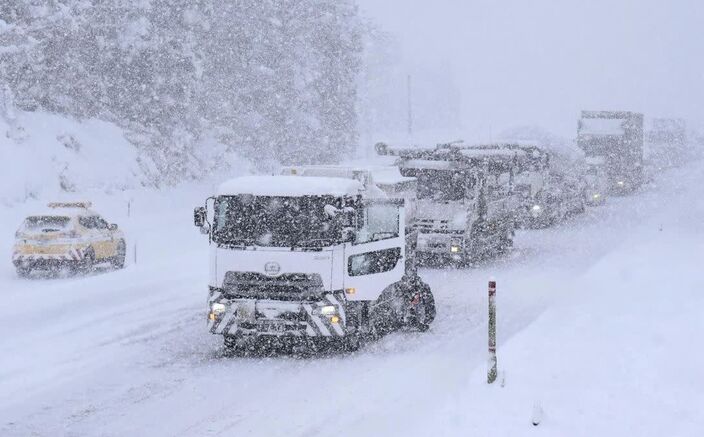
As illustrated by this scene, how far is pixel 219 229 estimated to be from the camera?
1423 centimetres

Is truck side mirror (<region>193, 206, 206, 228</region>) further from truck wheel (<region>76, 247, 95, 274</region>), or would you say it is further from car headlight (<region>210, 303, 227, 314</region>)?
truck wheel (<region>76, 247, 95, 274</region>)

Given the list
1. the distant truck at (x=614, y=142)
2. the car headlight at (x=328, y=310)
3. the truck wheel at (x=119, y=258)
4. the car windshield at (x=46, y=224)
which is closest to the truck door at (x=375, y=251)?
the car headlight at (x=328, y=310)

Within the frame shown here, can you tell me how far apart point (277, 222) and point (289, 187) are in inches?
21.0

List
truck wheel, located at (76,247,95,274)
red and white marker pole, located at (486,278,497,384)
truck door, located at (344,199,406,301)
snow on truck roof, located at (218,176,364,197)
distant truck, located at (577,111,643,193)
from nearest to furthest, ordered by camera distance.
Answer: red and white marker pole, located at (486,278,497,384)
snow on truck roof, located at (218,176,364,197)
truck door, located at (344,199,406,301)
truck wheel, located at (76,247,95,274)
distant truck, located at (577,111,643,193)

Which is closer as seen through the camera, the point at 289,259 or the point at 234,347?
the point at 289,259

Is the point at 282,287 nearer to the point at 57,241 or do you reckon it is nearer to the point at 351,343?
the point at 351,343

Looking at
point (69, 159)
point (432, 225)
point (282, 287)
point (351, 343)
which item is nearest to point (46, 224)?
point (432, 225)

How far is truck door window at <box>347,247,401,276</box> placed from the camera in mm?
14320

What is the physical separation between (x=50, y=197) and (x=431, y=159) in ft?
56.2

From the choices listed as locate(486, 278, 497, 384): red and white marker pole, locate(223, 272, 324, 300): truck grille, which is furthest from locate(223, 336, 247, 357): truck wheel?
locate(486, 278, 497, 384): red and white marker pole

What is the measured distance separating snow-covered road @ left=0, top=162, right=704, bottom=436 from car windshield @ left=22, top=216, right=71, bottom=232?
4.06 ft

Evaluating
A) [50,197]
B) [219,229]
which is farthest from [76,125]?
[219,229]

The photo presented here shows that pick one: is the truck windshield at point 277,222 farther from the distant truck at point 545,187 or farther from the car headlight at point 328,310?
the distant truck at point 545,187

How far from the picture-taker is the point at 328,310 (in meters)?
13.9
